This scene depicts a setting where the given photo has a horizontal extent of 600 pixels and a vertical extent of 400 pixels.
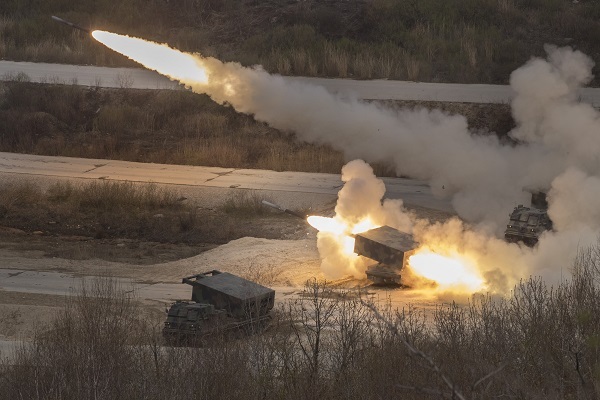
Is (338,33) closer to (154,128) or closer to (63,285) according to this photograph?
(154,128)

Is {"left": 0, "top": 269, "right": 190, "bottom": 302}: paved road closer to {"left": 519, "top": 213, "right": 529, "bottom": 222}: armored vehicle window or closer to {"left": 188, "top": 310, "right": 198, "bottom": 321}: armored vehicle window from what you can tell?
{"left": 188, "top": 310, "right": 198, "bottom": 321}: armored vehicle window

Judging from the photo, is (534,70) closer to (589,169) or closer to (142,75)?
(589,169)

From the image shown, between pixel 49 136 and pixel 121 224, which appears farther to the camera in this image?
pixel 49 136

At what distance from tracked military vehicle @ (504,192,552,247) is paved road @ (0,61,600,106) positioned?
16719 millimetres

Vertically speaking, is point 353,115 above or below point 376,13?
below

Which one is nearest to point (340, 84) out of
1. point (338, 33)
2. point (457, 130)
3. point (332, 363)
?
point (338, 33)

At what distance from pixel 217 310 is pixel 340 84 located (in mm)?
27755

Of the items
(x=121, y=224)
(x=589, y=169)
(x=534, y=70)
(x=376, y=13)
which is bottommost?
(x=121, y=224)

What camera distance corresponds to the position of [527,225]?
27.8m

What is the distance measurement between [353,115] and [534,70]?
5.78 meters

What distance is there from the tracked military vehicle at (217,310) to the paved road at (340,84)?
21.3 m

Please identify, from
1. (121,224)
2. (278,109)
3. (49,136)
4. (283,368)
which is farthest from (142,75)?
(283,368)

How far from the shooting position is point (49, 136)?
45.1 m

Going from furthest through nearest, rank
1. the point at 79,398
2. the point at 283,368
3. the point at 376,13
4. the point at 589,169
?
the point at 376,13
the point at 589,169
the point at 283,368
the point at 79,398
